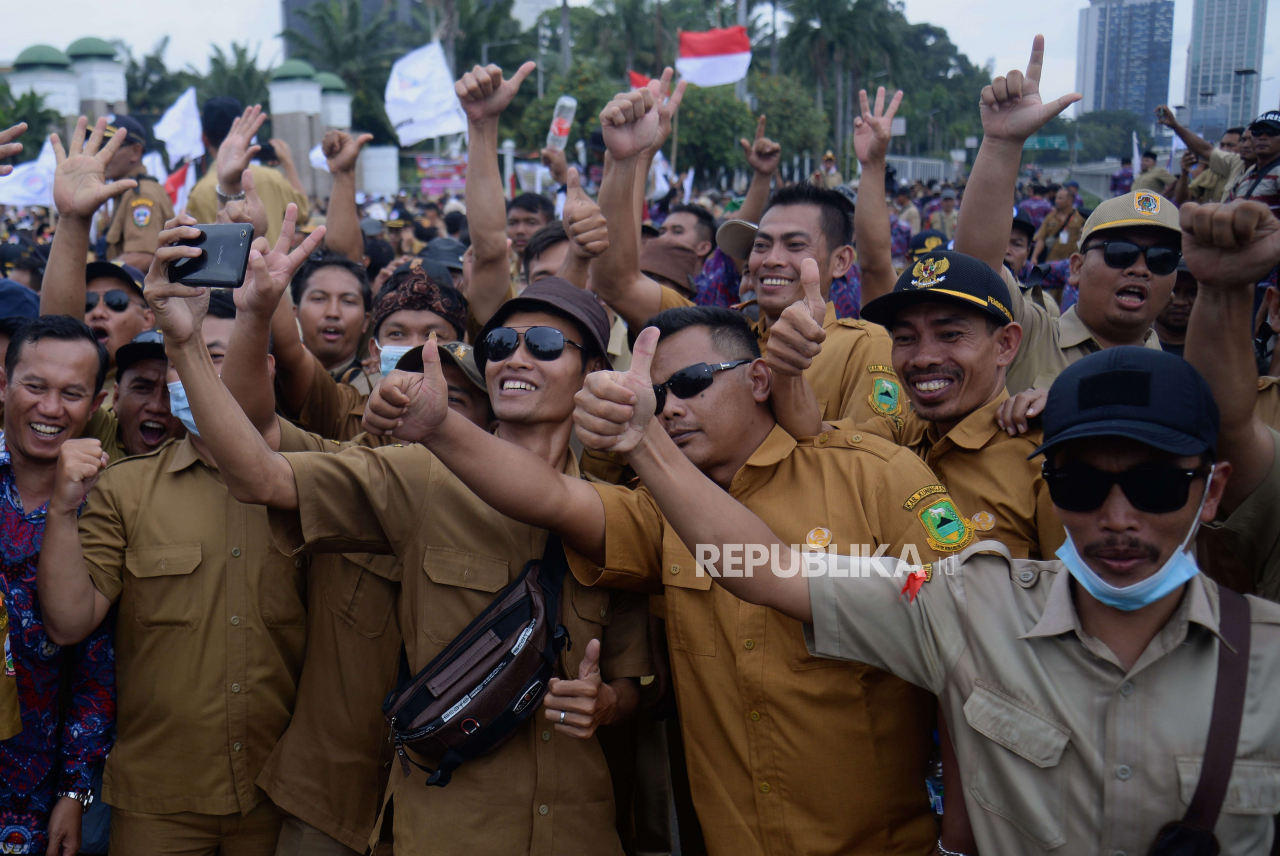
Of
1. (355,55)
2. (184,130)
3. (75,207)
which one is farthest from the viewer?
(355,55)

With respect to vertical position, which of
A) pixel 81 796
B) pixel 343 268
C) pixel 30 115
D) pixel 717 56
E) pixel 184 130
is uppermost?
pixel 30 115

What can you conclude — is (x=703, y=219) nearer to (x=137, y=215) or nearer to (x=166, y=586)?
(x=137, y=215)

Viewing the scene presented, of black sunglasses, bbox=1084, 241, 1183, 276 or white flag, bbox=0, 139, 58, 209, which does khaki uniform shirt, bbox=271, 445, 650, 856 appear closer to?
black sunglasses, bbox=1084, 241, 1183, 276

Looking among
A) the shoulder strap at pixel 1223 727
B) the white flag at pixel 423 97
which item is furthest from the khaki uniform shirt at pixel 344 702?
the white flag at pixel 423 97

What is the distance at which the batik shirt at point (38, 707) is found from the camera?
124 inches

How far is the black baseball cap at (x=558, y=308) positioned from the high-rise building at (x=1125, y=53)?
11.7ft

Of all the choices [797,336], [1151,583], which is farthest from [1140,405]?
[797,336]

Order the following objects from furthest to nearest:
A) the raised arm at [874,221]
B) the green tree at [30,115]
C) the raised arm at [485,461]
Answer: the green tree at [30,115] → the raised arm at [874,221] → the raised arm at [485,461]

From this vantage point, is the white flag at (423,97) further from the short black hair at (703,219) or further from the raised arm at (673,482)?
the raised arm at (673,482)

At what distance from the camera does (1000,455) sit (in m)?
2.99

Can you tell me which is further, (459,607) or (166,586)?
(166,586)

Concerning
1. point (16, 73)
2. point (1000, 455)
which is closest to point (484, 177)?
point (1000, 455)

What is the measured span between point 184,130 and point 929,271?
851 centimetres

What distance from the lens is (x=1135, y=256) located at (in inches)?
140
